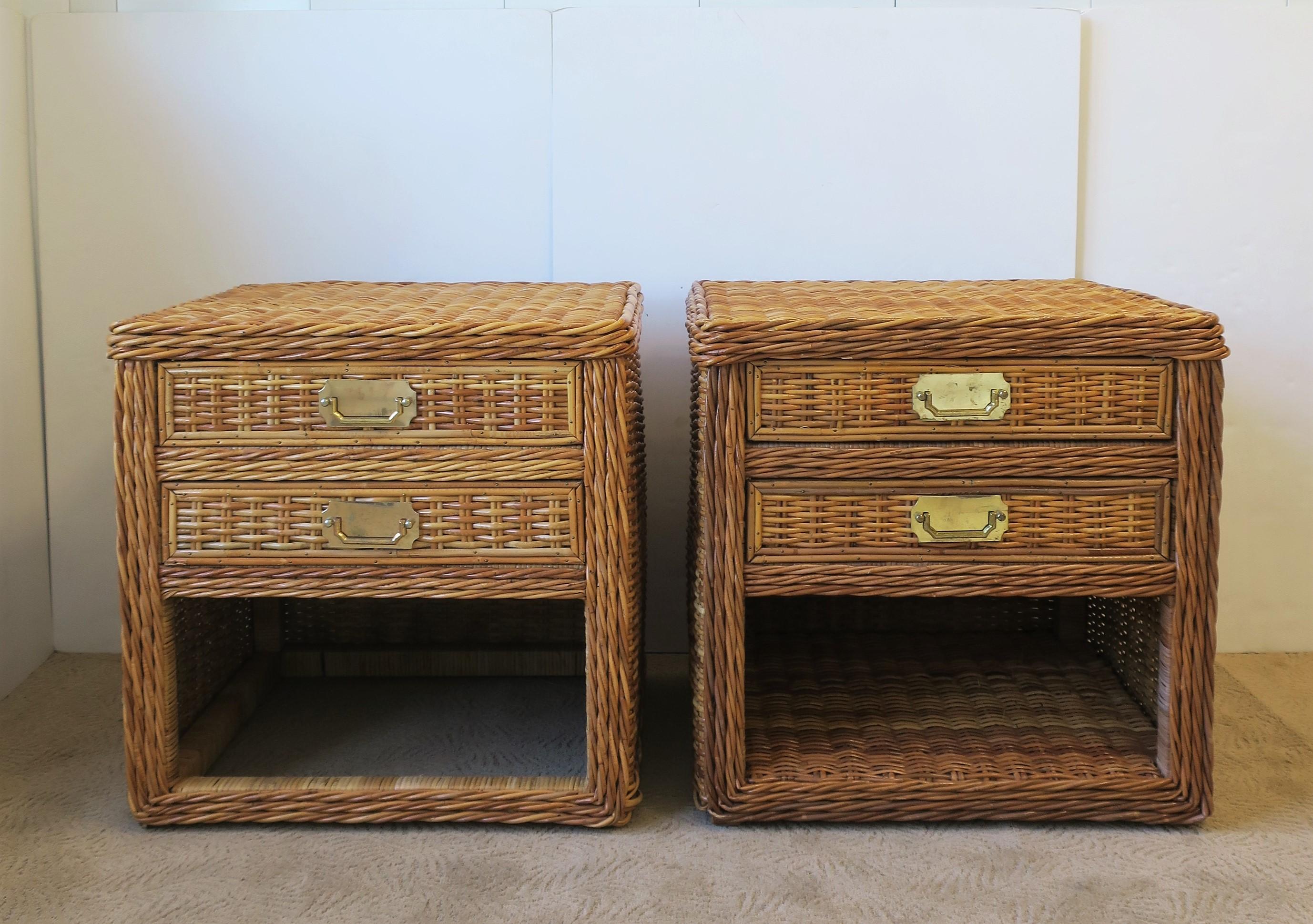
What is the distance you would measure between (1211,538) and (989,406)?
0.29 m

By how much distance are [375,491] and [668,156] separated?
0.77 m

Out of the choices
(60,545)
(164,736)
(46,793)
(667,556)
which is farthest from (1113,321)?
(60,545)

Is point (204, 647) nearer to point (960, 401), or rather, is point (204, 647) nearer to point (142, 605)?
point (142, 605)

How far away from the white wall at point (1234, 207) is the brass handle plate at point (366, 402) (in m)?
1.10

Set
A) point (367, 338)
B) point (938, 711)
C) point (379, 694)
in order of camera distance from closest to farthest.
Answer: point (367, 338)
point (938, 711)
point (379, 694)

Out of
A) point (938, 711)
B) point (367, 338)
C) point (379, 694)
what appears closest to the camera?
point (367, 338)

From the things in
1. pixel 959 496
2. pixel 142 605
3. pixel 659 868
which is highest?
pixel 959 496

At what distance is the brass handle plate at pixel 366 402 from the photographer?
4.19 ft

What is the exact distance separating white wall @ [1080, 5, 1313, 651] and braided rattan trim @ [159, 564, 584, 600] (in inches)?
40.9

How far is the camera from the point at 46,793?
4.71 ft

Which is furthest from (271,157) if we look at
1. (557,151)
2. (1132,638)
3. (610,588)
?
(1132,638)

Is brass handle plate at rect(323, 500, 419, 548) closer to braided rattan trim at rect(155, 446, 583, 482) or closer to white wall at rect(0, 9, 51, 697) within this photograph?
braided rattan trim at rect(155, 446, 583, 482)

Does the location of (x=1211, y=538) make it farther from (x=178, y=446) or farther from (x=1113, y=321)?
(x=178, y=446)

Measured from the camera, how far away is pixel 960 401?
4.23 ft
